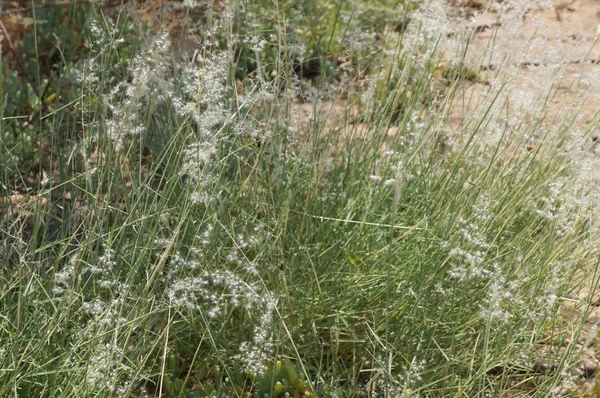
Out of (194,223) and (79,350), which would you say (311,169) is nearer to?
(194,223)

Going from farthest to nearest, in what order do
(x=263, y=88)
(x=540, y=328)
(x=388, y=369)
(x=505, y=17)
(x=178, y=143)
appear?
(x=505, y=17), (x=178, y=143), (x=263, y=88), (x=540, y=328), (x=388, y=369)

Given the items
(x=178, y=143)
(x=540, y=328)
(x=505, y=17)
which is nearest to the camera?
(x=540, y=328)

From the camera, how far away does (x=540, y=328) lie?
2.63 m

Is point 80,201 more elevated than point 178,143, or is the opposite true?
point 178,143

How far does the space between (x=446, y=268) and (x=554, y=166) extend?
92 cm

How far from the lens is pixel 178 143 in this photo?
3.18m

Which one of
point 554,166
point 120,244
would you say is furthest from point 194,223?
point 554,166

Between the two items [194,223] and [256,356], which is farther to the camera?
[194,223]

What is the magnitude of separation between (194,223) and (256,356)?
1.87ft

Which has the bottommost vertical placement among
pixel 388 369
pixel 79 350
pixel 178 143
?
pixel 79 350

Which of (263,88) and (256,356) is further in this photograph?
(263,88)

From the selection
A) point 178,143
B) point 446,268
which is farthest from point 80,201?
point 446,268

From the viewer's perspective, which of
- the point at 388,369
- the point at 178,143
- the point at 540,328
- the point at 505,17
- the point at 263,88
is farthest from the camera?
the point at 505,17

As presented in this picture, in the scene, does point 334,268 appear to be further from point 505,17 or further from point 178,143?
point 505,17
